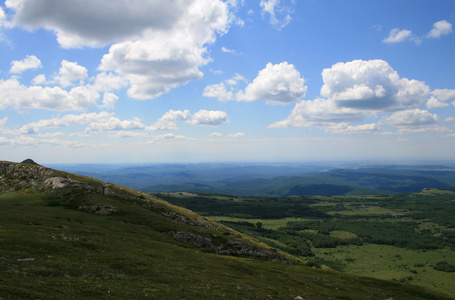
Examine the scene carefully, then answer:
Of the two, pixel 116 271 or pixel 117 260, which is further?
pixel 117 260

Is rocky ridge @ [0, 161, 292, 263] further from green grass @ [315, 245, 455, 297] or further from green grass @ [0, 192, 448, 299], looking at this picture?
green grass @ [315, 245, 455, 297]

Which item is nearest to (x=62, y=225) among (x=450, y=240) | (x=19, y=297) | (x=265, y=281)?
(x=19, y=297)

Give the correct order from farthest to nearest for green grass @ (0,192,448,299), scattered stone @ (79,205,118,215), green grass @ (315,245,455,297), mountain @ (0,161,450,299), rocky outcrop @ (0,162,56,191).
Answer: green grass @ (315,245,455,297), rocky outcrop @ (0,162,56,191), scattered stone @ (79,205,118,215), mountain @ (0,161,450,299), green grass @ (0,192,448,299)

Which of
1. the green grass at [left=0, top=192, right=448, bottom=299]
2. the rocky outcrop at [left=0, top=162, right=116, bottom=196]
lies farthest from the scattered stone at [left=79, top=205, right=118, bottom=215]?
the rocky outcrop at [left=0, top=162, right=116, bottom=196]

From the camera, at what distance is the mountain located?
20469 mm

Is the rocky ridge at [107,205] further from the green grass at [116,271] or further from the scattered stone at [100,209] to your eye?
the green grass at [116,271]

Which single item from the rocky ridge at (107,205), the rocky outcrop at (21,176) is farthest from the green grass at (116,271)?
the rocky outcrop at (21,176)

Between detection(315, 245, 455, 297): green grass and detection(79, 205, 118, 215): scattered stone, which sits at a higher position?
detection(79, 205, 118, 215): scattered stone

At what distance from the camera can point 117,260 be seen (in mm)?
28531

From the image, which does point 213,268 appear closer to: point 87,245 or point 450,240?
point 87,245

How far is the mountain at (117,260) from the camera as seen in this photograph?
67.2ft

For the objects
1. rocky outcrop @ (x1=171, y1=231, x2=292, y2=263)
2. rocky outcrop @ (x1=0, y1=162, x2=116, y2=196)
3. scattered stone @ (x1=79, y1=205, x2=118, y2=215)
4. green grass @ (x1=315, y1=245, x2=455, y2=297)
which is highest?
rocky outcrop @ (x1=0, y1=162, x2=116, y2=196)

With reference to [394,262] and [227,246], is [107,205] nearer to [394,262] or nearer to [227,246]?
[227,246]

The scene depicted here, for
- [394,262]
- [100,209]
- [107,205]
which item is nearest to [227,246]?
[107,205]
